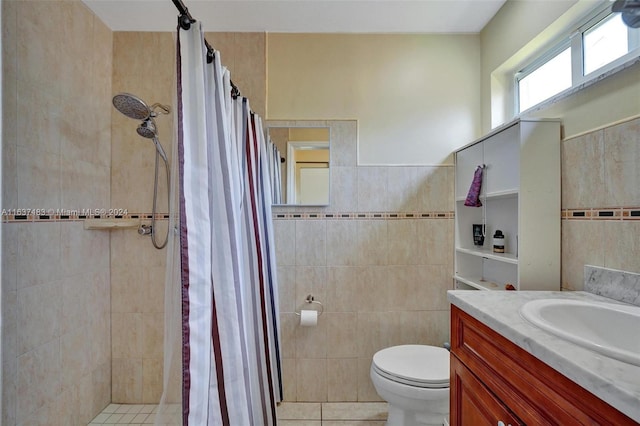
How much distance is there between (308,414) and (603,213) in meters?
1.83

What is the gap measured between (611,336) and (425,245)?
1012 mm

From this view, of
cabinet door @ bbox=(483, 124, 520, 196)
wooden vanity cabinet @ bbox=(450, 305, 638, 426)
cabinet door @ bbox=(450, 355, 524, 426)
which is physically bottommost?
cabinet door @ bbox=(450, 355, 524, 426)

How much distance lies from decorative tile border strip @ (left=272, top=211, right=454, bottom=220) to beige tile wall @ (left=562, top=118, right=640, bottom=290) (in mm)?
692

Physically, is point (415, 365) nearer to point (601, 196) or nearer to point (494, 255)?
point (494, 255)

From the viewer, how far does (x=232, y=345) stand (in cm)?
92

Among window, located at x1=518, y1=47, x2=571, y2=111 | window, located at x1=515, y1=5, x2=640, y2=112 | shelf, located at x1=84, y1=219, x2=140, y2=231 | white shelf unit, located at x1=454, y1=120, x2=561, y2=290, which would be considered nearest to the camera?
window, located at x1=515, y1=5, x2=640, y2=112

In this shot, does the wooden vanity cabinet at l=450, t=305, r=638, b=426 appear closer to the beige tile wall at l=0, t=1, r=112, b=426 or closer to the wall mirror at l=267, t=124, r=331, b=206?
the wall mirror at l=267, t=124, r=331, b=206

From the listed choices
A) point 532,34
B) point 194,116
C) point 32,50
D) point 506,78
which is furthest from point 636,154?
point 32,50

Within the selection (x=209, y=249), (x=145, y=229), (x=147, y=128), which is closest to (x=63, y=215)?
(x=145, y=229)

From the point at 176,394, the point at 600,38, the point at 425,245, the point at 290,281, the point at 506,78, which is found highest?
the point at 506,78

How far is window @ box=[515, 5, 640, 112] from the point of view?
1.07m

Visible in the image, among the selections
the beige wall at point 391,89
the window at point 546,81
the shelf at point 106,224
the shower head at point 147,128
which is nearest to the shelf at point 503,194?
the beige wall at point 391,89

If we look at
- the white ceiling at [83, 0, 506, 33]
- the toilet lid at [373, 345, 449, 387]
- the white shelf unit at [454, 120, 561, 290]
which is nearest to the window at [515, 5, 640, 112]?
the white shelf unit at [454, 120, 561, 290]

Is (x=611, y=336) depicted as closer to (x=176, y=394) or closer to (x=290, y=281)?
(x=176, y=394)
